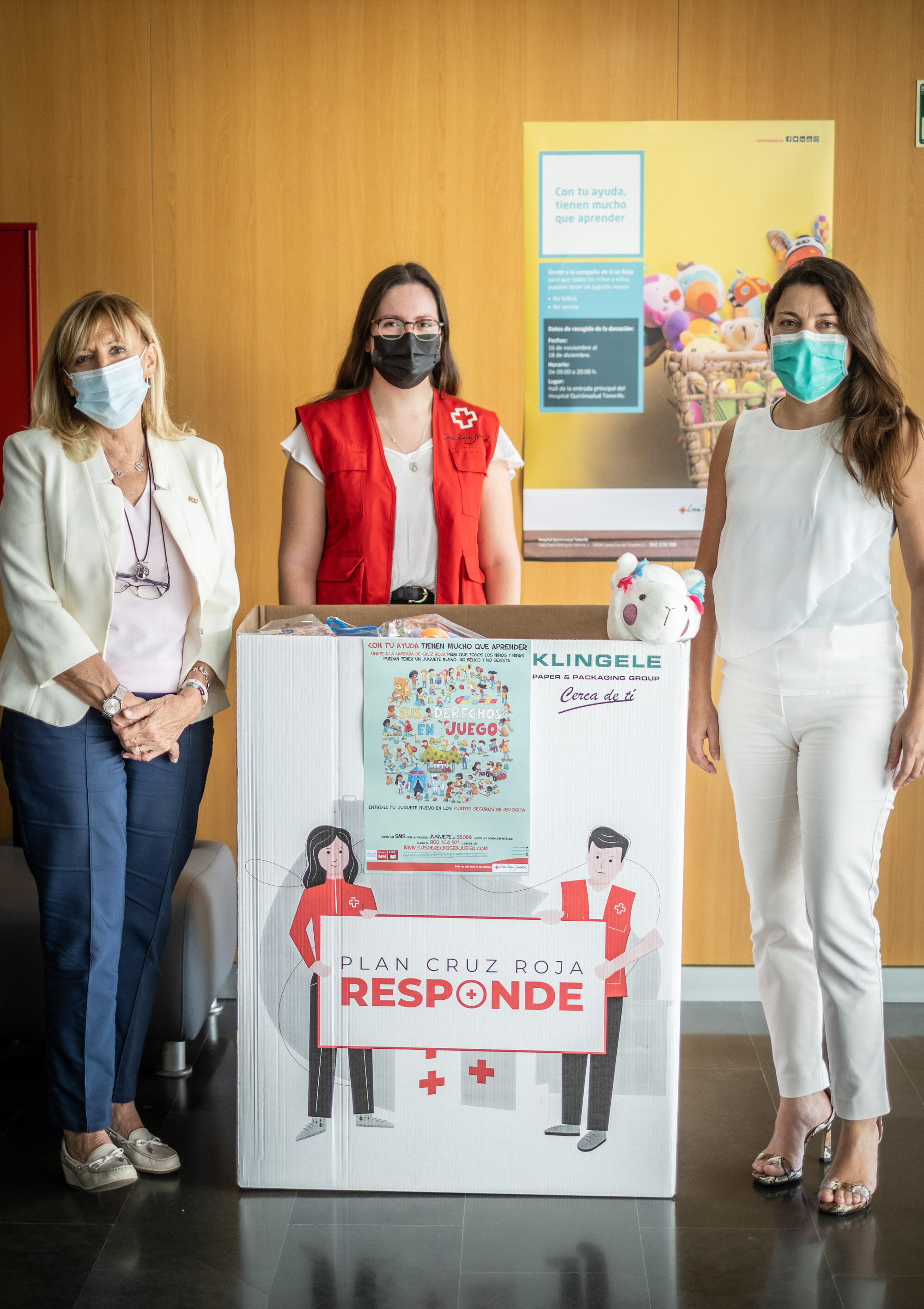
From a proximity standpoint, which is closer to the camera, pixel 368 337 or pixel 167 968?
pixel 368 337

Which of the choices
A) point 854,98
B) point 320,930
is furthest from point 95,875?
A: point 854,98

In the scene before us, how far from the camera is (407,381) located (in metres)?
2.43

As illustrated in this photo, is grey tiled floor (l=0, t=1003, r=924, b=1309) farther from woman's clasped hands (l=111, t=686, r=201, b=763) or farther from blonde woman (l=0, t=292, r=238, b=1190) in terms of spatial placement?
woman's clasped hands (l=111, t=686, r=201, b=763)

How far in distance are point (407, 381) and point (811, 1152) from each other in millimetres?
1760

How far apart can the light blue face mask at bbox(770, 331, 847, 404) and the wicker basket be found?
3.03 feet

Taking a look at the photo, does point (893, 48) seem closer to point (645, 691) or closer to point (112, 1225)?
point (645, 691)

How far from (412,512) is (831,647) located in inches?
35.3

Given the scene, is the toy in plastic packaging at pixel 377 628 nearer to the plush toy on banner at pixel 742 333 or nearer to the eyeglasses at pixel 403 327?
the eyeglasses at pixel 403 327

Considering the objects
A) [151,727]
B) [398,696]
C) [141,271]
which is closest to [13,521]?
[151,727]

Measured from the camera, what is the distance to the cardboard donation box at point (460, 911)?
194 centimetres

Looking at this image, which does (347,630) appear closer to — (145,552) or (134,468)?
(145,552)

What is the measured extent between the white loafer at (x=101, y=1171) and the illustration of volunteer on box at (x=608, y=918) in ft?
2.71

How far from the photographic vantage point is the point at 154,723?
6.82 feet

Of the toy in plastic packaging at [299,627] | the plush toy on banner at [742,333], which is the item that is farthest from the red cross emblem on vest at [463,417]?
the plush toy on banner at [742,333]
